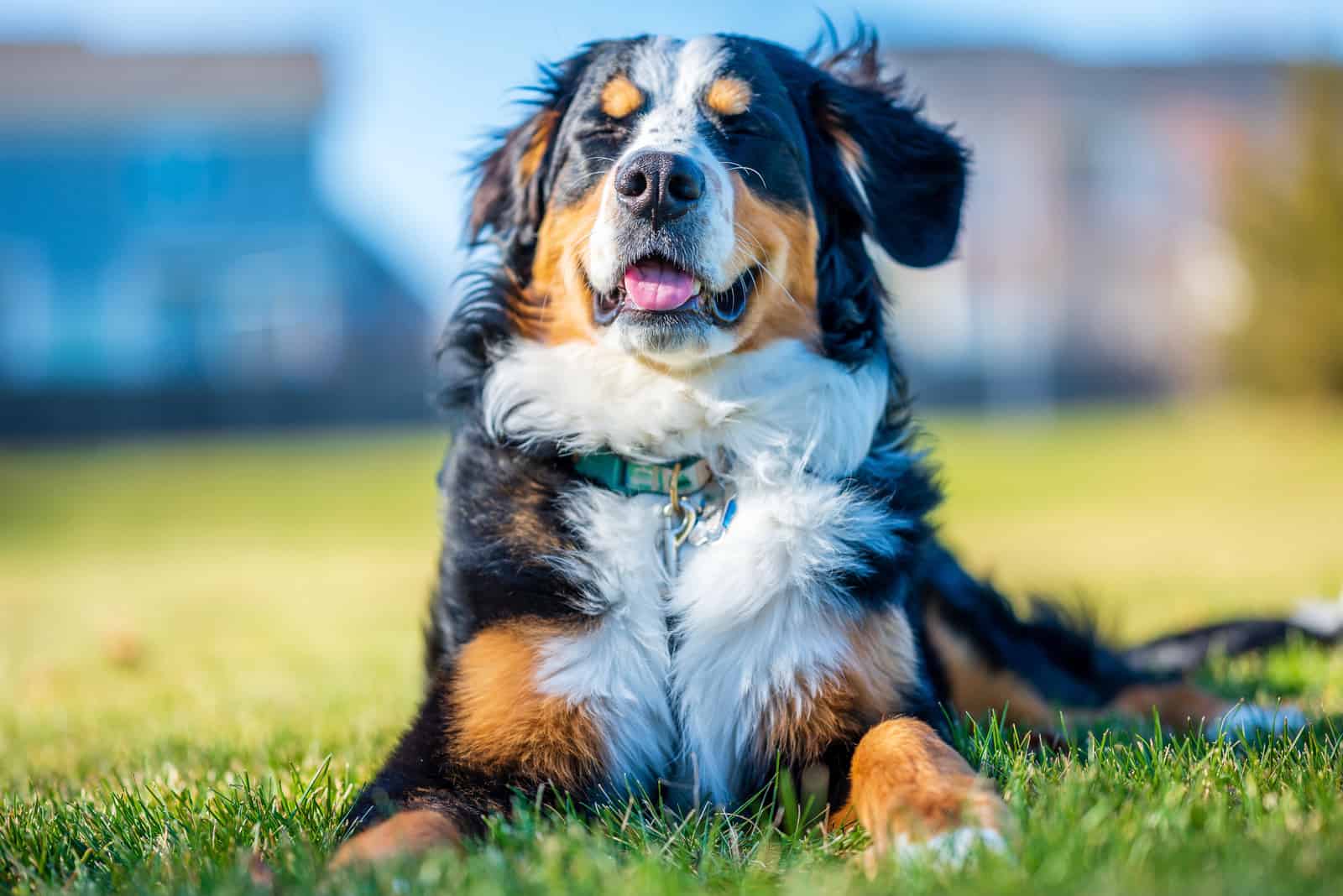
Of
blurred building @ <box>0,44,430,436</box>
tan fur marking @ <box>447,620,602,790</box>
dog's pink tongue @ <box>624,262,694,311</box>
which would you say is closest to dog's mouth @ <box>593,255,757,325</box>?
dog's pink tongue @ <box>624,262,694,311</box>

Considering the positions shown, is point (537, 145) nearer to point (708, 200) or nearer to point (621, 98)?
point (621, 98)

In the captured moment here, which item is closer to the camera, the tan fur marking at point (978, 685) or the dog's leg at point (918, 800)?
the dog's leg at point (918, 800)

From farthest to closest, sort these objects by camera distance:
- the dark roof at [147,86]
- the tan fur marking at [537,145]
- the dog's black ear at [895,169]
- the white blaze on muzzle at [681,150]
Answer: the dark roof at [147,86] < the tan fur marking at [537,145] < the dog's black ear at [895,169] < the white blaze on muzzle at [681,150]

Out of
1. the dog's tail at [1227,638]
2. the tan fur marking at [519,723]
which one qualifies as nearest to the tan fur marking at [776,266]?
the tan fur marking at [519,723]

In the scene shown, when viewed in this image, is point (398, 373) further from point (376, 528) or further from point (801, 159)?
point (801, 159)

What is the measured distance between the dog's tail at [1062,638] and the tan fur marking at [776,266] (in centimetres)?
81

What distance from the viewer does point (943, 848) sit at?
221 cm

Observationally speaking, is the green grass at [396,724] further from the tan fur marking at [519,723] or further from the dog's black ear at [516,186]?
the dog's black ear at [516,186]

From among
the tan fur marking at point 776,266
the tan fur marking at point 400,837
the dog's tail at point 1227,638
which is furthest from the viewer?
the dog's tail at point 1227,638

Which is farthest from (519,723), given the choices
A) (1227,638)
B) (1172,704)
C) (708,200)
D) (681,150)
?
(1227,638)

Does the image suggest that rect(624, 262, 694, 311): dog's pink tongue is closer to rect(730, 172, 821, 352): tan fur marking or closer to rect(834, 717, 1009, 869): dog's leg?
rect(730, 172, 821, 352): tan fur marking

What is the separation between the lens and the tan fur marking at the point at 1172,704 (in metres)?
4.05

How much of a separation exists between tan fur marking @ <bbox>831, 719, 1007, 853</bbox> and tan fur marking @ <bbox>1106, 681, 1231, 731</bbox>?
5.26 feet

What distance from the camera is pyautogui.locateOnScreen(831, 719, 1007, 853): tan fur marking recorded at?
235 centimetres
